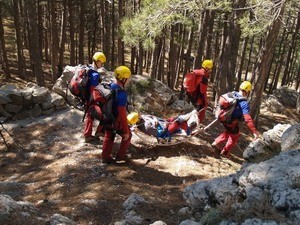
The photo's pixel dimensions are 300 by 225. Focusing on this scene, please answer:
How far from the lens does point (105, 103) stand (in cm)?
712

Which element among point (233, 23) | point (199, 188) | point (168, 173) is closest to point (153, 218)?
point (199, 188)

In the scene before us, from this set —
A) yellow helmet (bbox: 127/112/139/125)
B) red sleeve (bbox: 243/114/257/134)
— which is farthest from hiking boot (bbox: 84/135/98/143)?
red sleeve (bbox: 243/114/257/134)

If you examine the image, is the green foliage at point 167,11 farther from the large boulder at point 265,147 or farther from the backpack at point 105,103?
the large boulder at point 265,147

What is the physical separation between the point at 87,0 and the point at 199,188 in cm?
2412

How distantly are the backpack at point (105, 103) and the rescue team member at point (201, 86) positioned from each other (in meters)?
3.72

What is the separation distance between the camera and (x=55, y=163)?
324 inches

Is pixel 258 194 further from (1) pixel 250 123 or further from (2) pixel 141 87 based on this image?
(2) pixel 141 87

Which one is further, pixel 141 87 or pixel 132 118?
pixel 141 87

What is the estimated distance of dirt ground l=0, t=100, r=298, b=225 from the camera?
5.48 m

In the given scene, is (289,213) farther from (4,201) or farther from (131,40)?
(131,40)

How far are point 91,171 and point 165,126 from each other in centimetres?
245

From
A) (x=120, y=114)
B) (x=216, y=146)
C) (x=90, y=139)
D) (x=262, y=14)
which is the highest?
(x=262, y=14)

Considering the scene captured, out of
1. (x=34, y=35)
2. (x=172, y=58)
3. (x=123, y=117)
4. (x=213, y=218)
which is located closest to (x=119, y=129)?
(x=123, y=117)

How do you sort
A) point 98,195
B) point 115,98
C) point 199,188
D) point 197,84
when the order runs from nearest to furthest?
point 199,188, point 98,195, point 115,98, point 197,84
